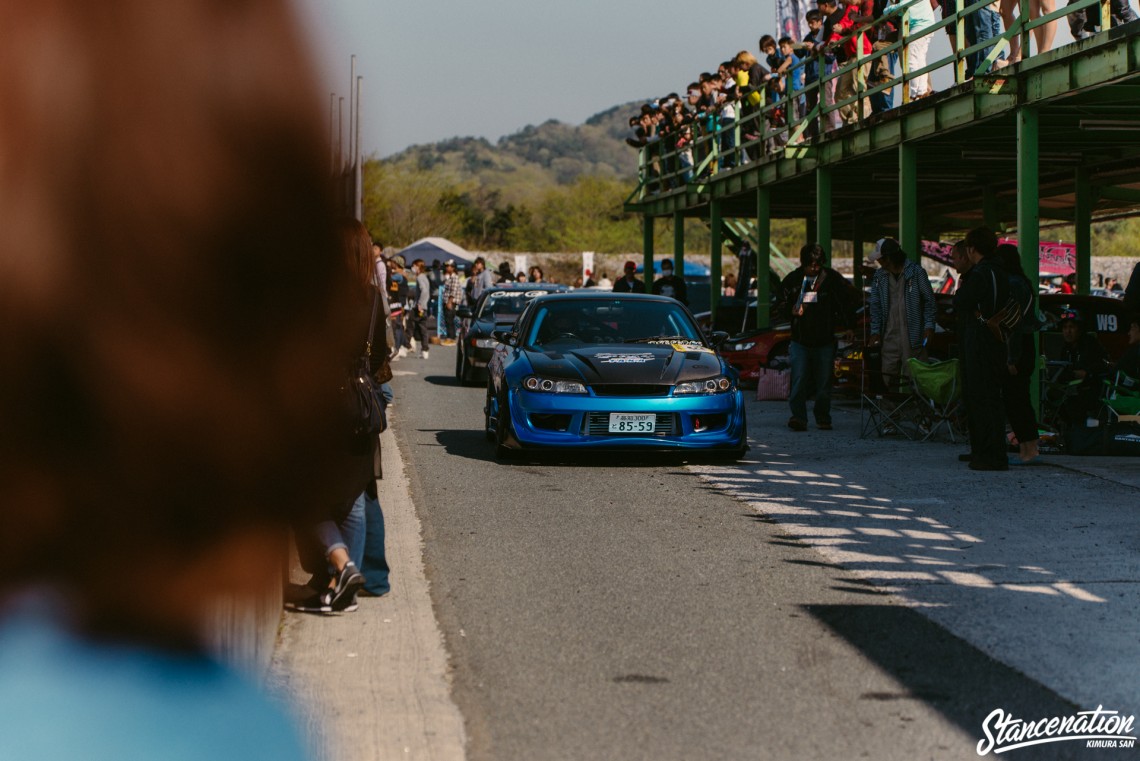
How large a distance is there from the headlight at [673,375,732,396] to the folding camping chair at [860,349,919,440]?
246 centimetres

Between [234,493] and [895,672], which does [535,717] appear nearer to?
[895,672]

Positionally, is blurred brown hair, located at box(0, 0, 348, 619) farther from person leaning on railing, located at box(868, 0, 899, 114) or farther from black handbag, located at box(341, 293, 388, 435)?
person leaning on railing, located at box(868, 0, 899, 114)

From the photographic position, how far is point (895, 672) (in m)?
5.00

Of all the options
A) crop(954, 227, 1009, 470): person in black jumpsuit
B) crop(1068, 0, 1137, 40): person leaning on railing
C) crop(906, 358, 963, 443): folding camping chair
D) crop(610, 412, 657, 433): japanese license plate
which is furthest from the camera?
crop(1068, 0, 1137, 40): person leaning on railing

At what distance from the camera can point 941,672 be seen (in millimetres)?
5012

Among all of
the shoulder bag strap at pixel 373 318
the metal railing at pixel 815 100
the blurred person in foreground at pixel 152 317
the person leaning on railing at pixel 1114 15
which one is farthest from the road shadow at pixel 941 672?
the person leaning on railing at pixel 1114 15

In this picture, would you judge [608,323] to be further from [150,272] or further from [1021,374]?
[150,272]

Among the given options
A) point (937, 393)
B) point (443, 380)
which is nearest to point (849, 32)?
point (443, 380)

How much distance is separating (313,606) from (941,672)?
2.52 m

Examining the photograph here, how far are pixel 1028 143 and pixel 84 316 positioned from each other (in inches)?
527

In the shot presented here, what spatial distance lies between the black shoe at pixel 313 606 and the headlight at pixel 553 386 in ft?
18.5

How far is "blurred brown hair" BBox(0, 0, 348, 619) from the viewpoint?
1896 mm

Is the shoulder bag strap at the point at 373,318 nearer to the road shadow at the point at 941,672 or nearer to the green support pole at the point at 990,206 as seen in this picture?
the road shadow at the point at 941,672

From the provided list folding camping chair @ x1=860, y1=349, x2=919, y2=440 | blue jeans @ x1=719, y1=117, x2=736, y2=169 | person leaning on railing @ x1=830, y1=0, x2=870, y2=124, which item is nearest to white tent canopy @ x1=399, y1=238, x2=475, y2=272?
blue jeans @ x1=719, y1=117, x2=736, y2=169
